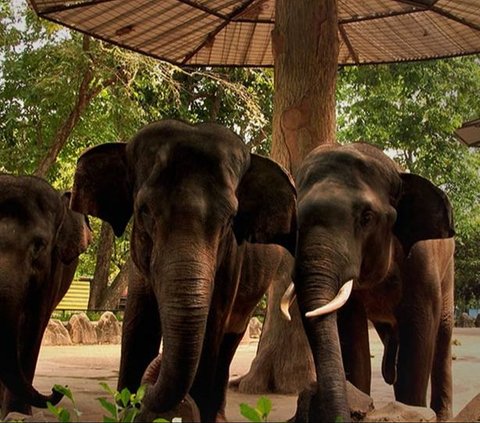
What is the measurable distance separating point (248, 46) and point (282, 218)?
6080mm

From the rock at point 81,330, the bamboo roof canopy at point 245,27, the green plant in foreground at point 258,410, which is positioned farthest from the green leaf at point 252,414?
the rock at point 81,330

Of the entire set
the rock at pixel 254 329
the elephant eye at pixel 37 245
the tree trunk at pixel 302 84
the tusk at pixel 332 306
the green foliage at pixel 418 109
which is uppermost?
the green foliage at pixel 418 109

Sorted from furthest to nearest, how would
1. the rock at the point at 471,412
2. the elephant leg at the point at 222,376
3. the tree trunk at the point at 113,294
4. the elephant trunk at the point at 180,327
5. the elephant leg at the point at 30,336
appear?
1. the tree trunk at the point at 113,294
2. the elephant leg at the point at 30,336
3. the elephant leg at the point at 222,376
4. the rock at the point at 471,412
5. the elephant trunk at the point at 180,327

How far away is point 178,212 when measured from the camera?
3840 millimetres

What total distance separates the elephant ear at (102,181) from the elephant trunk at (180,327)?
3.24 ft

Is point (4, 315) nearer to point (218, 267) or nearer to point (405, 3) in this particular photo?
point (218, 267)


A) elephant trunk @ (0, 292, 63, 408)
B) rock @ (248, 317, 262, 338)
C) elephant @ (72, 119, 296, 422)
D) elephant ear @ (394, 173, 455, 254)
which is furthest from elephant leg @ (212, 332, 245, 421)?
rock @ (248, 317, 262, 338)

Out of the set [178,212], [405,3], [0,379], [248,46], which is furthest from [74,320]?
[178,212]

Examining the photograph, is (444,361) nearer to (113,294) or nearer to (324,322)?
(324,322)

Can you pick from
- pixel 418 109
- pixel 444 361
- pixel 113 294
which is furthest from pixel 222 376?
pixel 418 109

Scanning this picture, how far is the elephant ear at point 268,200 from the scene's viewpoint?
4.60 m

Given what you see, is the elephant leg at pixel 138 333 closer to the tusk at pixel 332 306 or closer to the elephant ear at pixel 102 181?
the elephant ear at pixel 102 181

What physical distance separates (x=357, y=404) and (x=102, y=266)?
1444 centimetres

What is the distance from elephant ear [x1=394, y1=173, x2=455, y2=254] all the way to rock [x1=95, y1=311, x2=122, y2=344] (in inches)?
437
